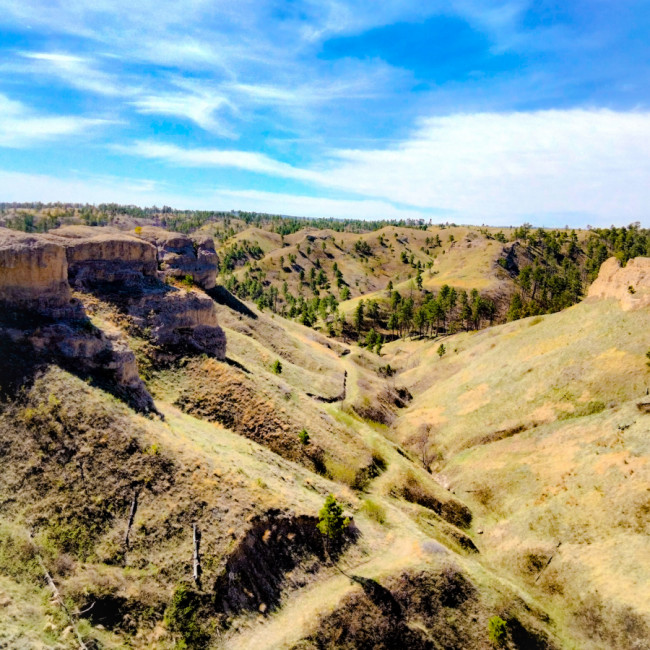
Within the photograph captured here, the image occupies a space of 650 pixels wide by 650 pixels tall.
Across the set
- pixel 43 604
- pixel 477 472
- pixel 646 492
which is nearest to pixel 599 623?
pixel 646 492

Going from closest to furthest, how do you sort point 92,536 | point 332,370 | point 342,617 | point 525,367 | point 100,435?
point 92,536 < point 342,617 < point 100,435 < point 525,367 < point 332,370

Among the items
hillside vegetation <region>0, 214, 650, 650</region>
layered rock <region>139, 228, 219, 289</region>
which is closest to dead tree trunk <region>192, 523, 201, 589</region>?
hillside vegetation <region>0, 214, 650, 650</region>

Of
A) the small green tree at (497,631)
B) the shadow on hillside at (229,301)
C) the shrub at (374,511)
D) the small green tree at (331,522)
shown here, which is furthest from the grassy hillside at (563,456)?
the shadow on hillside at (229,301)

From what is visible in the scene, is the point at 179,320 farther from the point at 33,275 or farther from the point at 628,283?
the point at 628,283

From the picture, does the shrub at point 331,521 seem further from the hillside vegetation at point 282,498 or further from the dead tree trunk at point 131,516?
the dead tree trunk at point 131,516

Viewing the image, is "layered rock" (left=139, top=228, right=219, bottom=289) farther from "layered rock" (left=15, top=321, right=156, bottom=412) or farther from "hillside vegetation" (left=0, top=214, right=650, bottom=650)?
"layered rock" (left=15, top=321, right=156, bottom=412)

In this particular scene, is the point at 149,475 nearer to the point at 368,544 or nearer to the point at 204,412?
the point at 204,412
